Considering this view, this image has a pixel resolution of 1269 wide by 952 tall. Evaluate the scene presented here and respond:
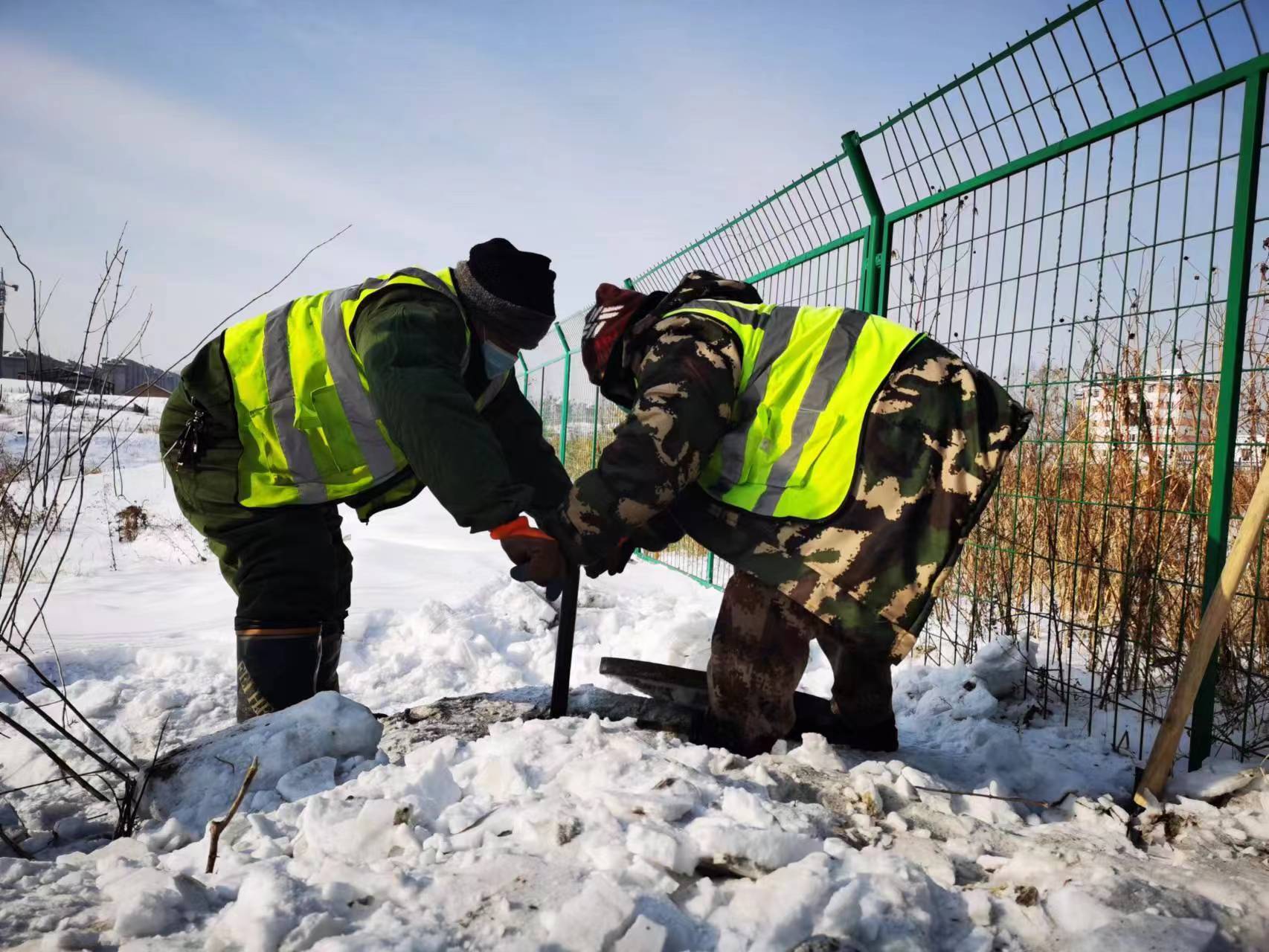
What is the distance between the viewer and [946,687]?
3.01m

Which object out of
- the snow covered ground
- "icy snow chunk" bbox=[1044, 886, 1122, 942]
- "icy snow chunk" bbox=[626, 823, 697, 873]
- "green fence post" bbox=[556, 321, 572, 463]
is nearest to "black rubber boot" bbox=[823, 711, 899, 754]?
the snow covered ground

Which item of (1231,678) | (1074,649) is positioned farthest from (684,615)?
(1231,678)

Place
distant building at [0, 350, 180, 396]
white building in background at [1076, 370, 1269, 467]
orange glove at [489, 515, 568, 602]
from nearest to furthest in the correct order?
orange glove at [489, 515, 568, 602] → distant building at [0, 350, 180, 396] → white building in background at [1076, 370, 1269, 467]

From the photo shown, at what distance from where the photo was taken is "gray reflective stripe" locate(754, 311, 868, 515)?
6.48 feet

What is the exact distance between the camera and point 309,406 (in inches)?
91.9

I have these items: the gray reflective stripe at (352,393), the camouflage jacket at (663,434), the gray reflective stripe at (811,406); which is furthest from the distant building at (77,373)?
the gray reflective stripe at (811,406)

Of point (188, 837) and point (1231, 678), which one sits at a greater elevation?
point (1231, 678)

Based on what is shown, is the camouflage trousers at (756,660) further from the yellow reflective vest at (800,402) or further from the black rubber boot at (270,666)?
the black rubber boot at (270,666)

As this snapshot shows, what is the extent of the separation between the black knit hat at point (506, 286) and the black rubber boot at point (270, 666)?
3.89 ft

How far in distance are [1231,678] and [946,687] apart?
91 cm

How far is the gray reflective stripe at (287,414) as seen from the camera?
7.64 ft

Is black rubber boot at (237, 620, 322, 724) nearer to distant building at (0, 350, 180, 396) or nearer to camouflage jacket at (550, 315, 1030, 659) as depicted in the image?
distant building at (0, 350, 180, 396)

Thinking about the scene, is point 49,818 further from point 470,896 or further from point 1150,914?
point 1150,914

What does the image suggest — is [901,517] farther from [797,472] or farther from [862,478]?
[797,472]
